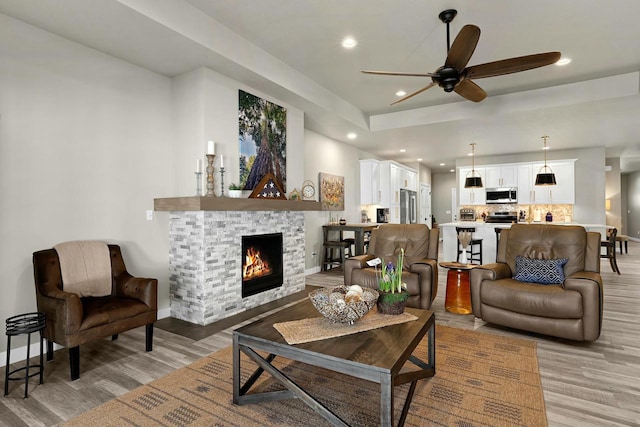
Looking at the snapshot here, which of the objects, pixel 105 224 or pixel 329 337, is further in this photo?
pixel 105 224

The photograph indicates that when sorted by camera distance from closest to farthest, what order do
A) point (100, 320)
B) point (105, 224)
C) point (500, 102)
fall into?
point (100, 320) < point (105, 224) < point (500, 102)

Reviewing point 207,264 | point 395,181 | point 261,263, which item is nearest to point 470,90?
point 261,263

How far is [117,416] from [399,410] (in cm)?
169

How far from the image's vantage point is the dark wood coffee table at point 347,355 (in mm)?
1611

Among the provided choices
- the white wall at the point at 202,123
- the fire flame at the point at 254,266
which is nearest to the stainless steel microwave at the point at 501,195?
the fire flame at the point at 254,266

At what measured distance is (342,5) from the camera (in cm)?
312

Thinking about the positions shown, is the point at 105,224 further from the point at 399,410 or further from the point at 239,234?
the point at 399,410

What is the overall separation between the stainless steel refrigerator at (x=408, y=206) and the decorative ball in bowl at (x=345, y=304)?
7371mm

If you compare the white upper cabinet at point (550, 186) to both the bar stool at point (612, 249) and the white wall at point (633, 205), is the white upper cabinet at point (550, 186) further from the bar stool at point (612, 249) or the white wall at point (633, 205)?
the white wall at point (633, 205)

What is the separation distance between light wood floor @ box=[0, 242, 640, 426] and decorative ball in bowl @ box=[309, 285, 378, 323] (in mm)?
1211

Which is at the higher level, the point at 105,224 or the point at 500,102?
the point at 500,102

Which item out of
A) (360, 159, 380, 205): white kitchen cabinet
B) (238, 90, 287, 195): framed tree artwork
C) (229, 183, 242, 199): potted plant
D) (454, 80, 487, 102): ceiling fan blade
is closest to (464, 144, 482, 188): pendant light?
(360, 159, 380, 205): white kitchen cabinet

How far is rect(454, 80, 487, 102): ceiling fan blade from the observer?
11.3 feet

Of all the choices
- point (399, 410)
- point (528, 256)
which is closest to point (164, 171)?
point (399, 410)
